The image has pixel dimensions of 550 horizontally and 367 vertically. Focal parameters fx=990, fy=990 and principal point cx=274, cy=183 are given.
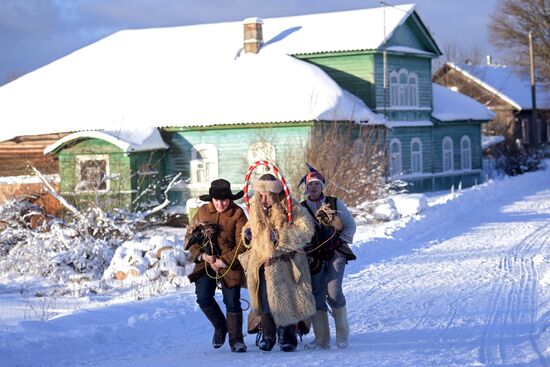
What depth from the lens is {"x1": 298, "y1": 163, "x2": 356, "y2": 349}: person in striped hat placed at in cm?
928

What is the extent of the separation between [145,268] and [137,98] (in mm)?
16840

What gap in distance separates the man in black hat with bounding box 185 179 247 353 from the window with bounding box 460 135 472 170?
3270 centimetres

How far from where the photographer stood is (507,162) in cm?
4653

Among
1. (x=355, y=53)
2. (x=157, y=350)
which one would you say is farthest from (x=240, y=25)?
(x=157, y=350)

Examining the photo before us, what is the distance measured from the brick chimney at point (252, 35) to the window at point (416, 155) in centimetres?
689

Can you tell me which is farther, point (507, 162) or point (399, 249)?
point (507, 162)

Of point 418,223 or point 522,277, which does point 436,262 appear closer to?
point 522,277

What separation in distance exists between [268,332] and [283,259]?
2.29 feet

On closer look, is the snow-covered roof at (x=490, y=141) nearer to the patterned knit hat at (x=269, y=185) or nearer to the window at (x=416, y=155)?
the window at (x=416, y=155)

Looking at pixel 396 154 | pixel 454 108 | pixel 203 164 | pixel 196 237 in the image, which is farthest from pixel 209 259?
pixel 454 108

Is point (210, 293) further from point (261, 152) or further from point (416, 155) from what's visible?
point (416, 155)

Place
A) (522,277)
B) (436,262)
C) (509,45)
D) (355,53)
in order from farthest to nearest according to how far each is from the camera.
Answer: (509,45)
(355,53)
(436,262)
(522,277)

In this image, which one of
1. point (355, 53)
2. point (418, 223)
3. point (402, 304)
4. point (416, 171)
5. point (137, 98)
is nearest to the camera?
point (402, 304)

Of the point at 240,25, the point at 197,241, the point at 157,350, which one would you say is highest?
the point at 240,25
